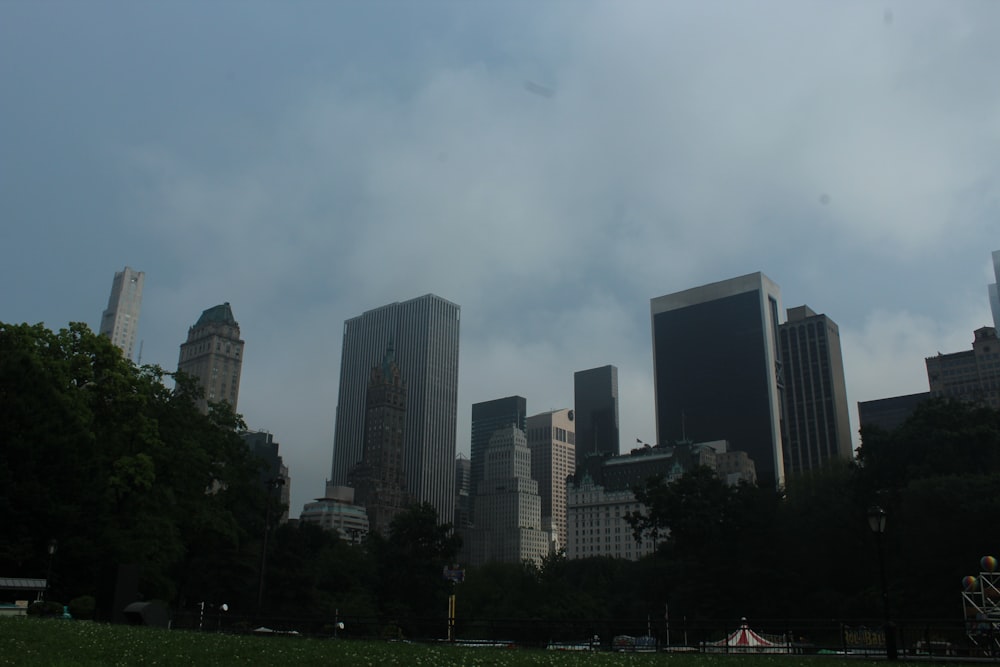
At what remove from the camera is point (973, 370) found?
194000 millimetres

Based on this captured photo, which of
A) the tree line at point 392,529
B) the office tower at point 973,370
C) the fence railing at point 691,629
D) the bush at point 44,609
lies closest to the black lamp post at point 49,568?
the tree line at point 392,529

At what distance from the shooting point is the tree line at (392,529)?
38406 mm

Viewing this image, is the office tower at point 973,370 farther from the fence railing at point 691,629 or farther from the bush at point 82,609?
the bush at point 82,609

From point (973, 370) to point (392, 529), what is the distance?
538 ft

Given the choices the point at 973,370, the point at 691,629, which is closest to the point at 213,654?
the point at 691,629

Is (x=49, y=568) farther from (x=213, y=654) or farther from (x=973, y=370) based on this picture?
(x=973, y=370)

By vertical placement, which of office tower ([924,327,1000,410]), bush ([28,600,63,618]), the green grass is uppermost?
office tower ([924,327,1000,410])

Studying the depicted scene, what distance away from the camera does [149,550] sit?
39031mm

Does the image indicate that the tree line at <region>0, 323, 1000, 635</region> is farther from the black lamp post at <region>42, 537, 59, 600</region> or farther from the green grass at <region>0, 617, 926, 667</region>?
the green grass at <region>0, 617, 926, 667</region>

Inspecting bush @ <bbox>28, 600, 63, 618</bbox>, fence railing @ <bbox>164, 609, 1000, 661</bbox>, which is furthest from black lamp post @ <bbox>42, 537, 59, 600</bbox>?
fence railing @ <bbox>164, 609, 1000, 661</bbox>

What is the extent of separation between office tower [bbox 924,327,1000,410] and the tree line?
12228 cm

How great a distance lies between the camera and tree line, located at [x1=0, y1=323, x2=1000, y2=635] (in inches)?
1512

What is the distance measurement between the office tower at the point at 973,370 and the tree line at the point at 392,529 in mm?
122281

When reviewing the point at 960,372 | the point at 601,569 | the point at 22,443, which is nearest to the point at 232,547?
the point at 22,443
